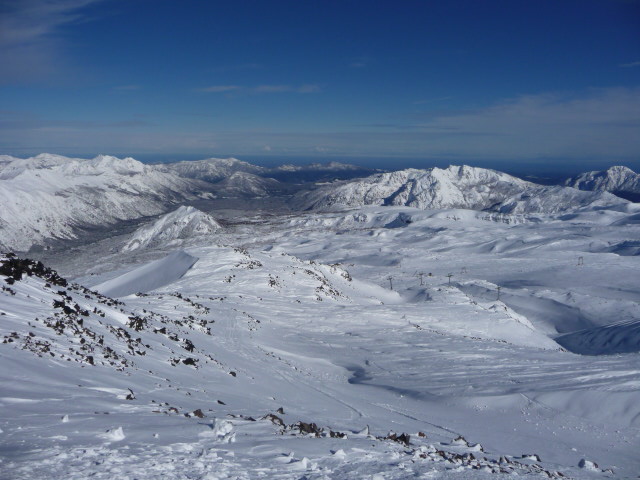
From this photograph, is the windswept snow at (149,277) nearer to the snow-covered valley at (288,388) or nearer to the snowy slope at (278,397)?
the snow-covered valley at (288,388)

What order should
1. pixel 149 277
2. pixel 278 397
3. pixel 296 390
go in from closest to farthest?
pixel 278 397
pixel 296 390
pixel 149 277

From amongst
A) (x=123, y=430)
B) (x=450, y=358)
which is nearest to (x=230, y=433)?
(x=123, y=430)

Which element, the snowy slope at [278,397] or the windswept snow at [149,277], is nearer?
the snowy slope at [278,397]

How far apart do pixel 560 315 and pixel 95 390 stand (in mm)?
61287

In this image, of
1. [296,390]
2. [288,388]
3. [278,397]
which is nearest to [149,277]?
[288,388]

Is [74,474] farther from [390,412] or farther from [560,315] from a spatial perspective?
[560,315]

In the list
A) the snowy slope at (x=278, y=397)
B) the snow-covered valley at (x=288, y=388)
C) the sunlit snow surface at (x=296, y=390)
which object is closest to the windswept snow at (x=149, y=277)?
the sunlit snow surface at (x=296, y=390)

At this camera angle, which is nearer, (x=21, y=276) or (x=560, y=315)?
(x=21, y=276)

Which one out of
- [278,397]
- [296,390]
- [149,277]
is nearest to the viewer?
[278,397]

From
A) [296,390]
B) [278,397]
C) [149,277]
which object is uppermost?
[278,397]

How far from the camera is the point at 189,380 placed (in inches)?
553

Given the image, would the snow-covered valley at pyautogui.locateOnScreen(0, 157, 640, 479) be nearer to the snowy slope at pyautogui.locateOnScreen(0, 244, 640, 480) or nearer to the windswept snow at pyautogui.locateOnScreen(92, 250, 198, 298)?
the snowy slope at pyautogui.locateOnScreen(0, 244, 640, 480)

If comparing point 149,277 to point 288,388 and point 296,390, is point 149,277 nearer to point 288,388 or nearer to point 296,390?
point 288,388

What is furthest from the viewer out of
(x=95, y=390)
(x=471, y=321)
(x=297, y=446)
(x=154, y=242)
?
(x=154, y=242)
